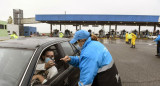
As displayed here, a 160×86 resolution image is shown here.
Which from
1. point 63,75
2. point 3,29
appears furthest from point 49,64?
point 3,29

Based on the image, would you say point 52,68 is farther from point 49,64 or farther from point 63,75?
point 63,75

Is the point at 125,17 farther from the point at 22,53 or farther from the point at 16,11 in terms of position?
the point at 16,11

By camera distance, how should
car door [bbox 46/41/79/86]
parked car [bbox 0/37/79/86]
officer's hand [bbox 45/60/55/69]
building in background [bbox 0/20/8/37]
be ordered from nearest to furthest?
parked car [bbox 0/37/79/86]
car door [bbox 46/41/79/86]
officer's hand [bbox 45/60/55/69]
building in background [bbox 0/20/8/37]

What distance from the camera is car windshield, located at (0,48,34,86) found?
163cm

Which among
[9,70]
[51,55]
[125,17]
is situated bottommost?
[9,70]

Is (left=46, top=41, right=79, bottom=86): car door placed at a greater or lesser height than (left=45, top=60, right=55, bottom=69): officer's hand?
lesser

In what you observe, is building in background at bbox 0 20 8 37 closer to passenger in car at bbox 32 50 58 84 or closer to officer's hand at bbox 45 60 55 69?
passenger in car at bbox 32 50 58 84

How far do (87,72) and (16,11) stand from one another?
57.1 meters

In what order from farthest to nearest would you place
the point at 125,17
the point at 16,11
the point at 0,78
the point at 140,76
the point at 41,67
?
the point at 16,11
the point at 125,17
the point at 140,76
the point at 41,67
the point at 0,78

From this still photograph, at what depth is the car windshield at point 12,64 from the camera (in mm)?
1627

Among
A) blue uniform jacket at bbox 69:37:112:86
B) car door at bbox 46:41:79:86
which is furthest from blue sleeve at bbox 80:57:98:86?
car door at bbox 46:41:79:86

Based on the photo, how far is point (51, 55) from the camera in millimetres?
2377

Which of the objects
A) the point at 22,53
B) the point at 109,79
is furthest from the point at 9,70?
the point at 109,79

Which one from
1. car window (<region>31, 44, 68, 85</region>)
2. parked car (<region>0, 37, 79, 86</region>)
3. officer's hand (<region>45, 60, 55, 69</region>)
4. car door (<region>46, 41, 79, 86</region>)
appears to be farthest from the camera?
officer's hand (<region>45, 60, 55, 69</region>)
